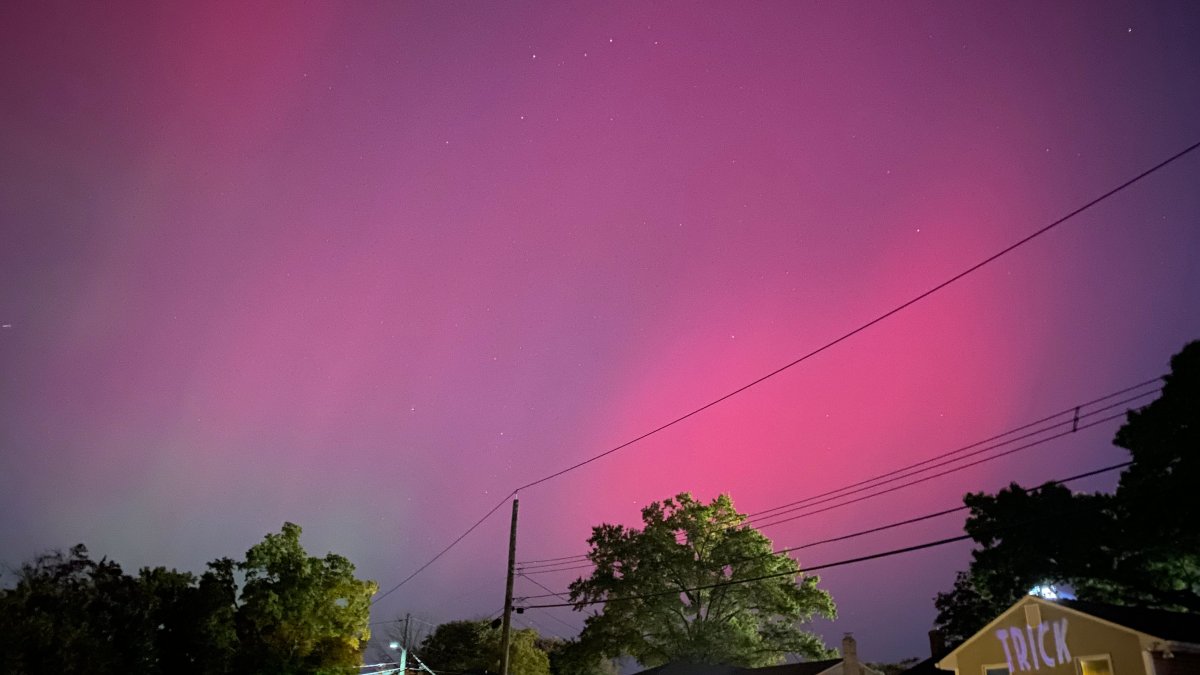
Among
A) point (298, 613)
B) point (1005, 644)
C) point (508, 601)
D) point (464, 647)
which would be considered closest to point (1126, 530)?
point (1005, 644)

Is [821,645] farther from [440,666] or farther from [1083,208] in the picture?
[440,666]

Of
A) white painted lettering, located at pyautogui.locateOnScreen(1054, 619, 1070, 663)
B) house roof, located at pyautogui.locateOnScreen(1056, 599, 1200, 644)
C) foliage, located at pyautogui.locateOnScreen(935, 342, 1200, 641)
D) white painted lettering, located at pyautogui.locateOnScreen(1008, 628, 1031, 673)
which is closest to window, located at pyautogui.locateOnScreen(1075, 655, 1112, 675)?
white painted lettering, located at pyautogui.locateOnScreen(1054, 619, 1070, 663)

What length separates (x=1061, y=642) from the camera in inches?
968

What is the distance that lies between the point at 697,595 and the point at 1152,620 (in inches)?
1015

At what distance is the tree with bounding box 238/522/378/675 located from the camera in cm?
4034

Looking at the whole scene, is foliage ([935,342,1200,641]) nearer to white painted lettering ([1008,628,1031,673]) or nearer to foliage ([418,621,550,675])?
white painted lettering ([1008,628,1031,673])

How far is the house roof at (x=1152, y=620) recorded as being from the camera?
22172 mm

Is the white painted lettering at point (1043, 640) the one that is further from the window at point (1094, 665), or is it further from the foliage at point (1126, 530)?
the foliage at point (1126, 530)

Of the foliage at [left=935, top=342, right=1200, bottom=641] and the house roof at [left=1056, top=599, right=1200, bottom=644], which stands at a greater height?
the foliage at [left=935, top=342, right=1200, bottom=641]

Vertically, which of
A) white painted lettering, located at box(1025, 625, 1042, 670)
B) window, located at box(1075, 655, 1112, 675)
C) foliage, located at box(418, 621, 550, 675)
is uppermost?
foliage, located at box(418, 621, 550, 675)

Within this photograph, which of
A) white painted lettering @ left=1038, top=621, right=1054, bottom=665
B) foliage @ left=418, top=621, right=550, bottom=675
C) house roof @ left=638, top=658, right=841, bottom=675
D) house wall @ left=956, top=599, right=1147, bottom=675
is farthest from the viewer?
foliage @ left=418, top=621, right=550, bottom=675

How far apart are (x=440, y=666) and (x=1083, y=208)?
74.4 meters

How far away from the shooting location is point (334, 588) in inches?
1657

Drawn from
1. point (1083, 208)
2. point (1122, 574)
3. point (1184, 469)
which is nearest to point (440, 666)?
point (1122, 574)
